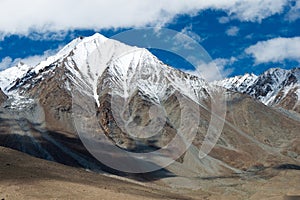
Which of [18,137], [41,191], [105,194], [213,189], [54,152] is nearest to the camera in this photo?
[41,191]

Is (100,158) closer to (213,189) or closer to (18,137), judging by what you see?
(18,137)

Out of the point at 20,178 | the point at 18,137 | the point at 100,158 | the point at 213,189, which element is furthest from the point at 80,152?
the point at 20,178

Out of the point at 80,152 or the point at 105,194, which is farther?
the point at 80,152

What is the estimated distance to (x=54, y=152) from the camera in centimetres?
16675

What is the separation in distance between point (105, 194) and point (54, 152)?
407 ft

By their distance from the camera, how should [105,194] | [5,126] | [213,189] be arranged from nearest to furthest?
[105,194] < [213,189] < [5,126]

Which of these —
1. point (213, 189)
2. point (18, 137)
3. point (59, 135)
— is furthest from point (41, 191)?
point (59, 135)

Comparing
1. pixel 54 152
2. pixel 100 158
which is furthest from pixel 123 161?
pixel 54 152

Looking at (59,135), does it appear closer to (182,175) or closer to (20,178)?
(182,175)

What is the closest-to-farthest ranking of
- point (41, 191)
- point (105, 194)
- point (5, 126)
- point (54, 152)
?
point (41, 191)
point (105, 194)
point (54, 152)
point (5, 126)

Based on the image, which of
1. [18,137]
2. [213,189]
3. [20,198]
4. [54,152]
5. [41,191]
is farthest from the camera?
[18,137]

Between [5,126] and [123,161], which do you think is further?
[5,126]

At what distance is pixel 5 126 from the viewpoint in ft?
639

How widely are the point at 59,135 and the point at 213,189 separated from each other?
83.0 metres
